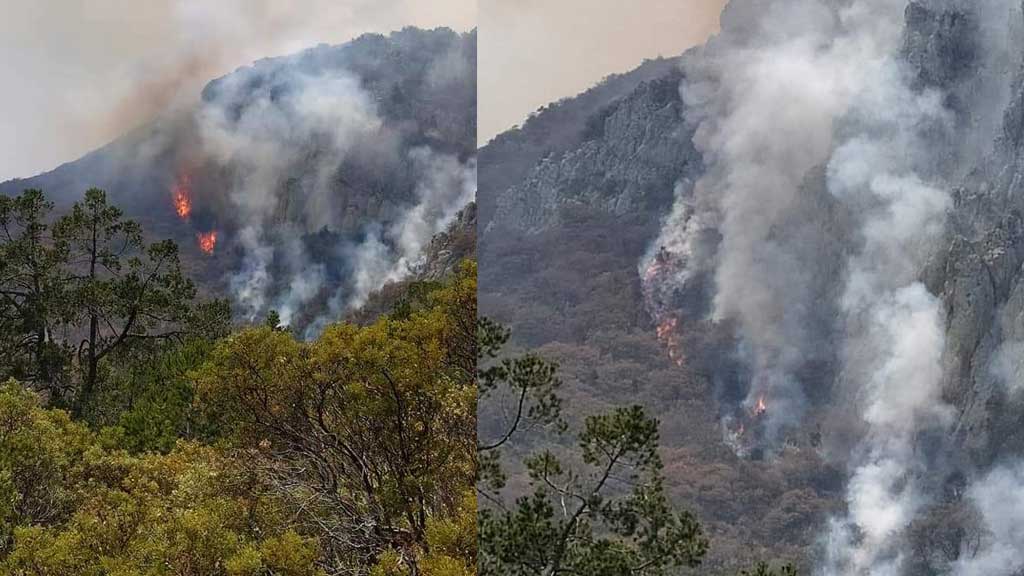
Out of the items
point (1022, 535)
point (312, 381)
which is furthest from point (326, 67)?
point (1022, 535)

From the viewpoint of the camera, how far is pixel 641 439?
3.26 m

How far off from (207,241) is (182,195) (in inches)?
12.6

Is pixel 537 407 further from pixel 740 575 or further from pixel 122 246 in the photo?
pixel 122 246

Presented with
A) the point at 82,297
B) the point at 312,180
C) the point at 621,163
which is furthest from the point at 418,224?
the point at 621,163

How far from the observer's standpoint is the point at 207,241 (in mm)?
7035

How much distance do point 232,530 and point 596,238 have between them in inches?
61.3

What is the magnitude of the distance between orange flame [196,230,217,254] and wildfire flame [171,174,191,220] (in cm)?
16

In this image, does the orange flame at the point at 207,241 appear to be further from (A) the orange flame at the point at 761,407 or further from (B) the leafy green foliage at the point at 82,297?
(A) the orange flame at the point at 761,407

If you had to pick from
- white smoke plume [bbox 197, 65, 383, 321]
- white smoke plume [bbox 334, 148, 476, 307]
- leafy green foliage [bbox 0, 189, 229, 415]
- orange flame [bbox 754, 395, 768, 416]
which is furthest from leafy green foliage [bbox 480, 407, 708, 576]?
leafy green foliage [bbox 0, 189, 229, 415]

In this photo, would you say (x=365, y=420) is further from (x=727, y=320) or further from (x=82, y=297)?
(x=82, y=297)

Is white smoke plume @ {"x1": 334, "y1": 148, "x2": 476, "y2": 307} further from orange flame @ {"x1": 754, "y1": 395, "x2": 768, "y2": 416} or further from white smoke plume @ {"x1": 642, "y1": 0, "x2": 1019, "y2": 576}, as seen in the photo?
orange flame @ {"x1": 754, "y1": 395, "x2": 768, "y2": 416}

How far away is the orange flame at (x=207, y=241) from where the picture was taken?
701 cm

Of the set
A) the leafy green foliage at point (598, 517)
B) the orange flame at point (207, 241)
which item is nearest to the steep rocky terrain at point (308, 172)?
the orange flame at point (207, 241)

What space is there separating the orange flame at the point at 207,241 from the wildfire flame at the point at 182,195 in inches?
6.2
